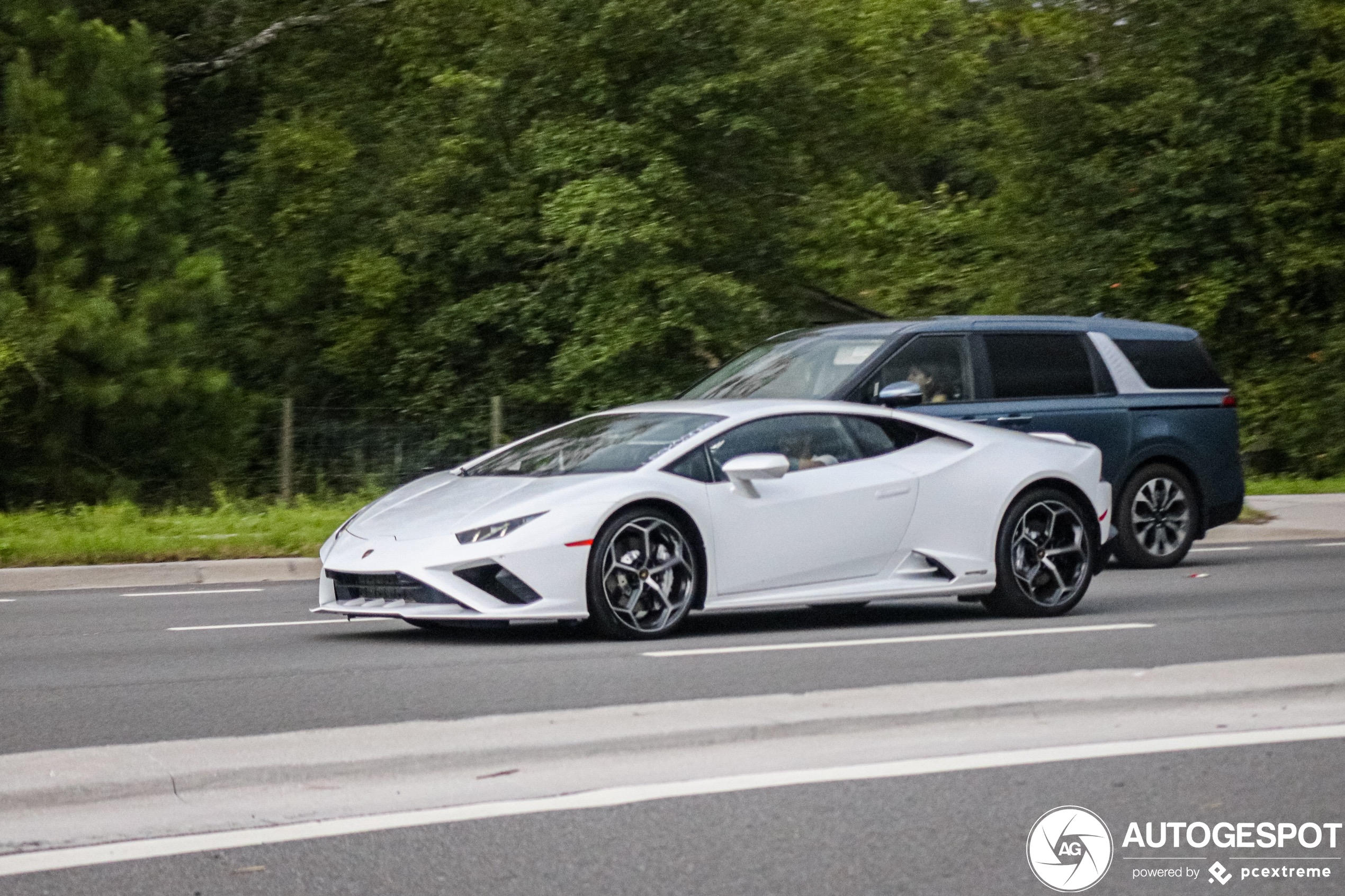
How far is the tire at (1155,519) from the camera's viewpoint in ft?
43.8

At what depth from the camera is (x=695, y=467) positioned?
9375 millimetres

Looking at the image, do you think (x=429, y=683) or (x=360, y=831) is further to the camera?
(x=429, y=683)

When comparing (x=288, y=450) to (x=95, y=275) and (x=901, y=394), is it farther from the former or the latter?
(x=901, y=394)

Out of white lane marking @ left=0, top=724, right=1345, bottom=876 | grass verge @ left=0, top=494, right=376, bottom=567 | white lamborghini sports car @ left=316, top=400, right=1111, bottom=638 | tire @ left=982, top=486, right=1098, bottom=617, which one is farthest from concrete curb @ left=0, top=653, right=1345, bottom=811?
grass verge @ left=0, top=494, right=376, bottom=567

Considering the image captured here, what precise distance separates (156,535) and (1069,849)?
11.2 metres

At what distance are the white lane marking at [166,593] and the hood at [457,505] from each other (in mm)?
3209

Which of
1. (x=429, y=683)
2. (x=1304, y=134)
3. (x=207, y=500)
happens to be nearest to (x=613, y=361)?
(x=207, y=500)

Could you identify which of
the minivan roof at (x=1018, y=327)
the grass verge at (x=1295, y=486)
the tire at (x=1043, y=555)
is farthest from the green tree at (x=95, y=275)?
the tire at (x=1043, y=555)

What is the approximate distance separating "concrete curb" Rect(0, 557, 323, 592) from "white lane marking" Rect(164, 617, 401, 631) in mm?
3026

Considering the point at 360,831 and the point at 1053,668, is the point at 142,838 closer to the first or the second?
the point at 360,831

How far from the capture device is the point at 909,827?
516 cm

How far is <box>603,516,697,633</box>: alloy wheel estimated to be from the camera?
898 cm

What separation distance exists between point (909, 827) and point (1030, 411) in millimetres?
8029

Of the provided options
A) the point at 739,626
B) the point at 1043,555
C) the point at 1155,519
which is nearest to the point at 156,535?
the point at 739,626
